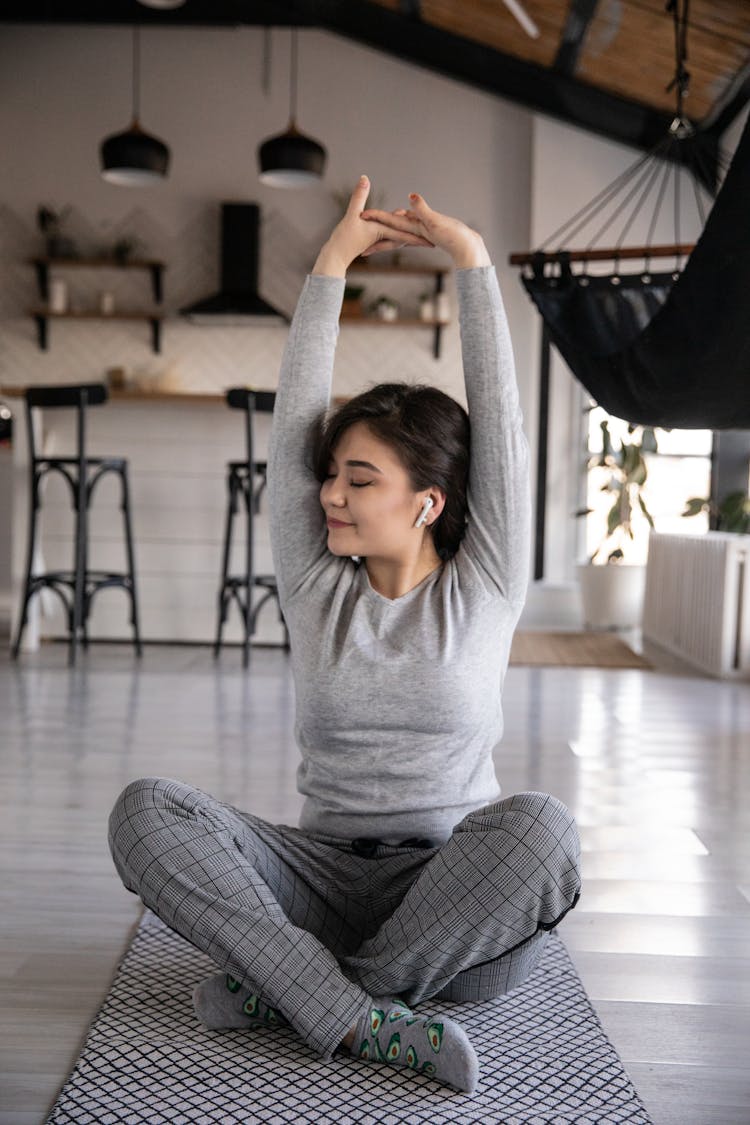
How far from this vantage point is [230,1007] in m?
1.45

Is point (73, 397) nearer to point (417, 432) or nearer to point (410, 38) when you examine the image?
point (417, 432)

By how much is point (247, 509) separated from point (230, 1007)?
3.55 metres

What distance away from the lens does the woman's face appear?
149 centimetres

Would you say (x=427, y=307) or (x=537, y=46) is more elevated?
(x=537, y=46)

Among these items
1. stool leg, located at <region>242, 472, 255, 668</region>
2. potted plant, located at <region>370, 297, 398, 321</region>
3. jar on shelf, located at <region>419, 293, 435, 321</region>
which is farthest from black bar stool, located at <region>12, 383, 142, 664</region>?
jar on shelf, located at <region>419, 293, 435, 321</region>

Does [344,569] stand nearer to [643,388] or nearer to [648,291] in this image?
[643,388]

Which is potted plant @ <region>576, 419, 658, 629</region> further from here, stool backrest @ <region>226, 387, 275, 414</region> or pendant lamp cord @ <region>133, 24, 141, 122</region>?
pendant lamp cord @ <region>133, 24, 141, 122</region>

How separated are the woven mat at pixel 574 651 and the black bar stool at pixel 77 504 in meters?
1.84

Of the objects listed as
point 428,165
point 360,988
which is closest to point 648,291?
point 360,988

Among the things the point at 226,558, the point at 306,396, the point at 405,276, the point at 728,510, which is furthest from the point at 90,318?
the point at 306,396

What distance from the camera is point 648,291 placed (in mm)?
2814

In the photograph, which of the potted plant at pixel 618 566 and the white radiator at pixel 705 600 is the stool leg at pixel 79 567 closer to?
the white radiator at pixel 705 600

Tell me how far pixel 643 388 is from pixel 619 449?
4.58 m

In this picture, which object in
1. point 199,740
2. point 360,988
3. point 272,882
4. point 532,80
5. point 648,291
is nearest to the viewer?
point 360,988
